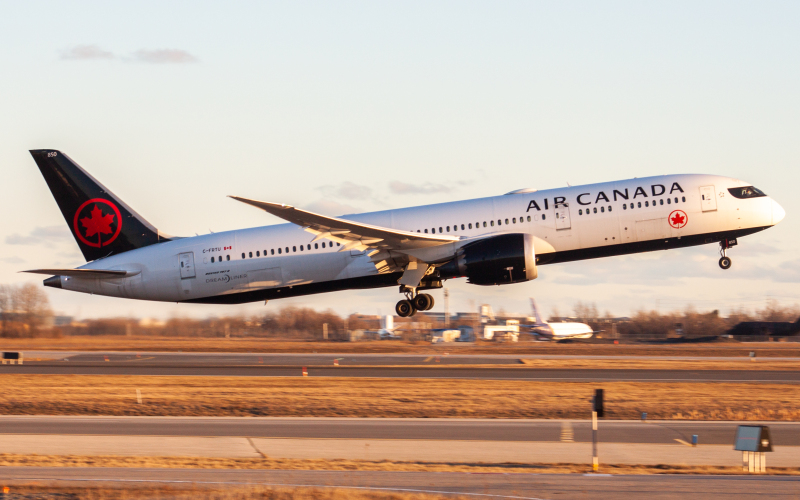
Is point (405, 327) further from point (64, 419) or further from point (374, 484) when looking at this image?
point (374, 484)

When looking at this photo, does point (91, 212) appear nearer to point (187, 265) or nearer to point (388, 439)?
point (187, 265)

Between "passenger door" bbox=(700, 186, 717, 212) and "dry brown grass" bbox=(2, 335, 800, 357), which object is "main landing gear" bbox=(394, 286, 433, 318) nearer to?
"passenger door" bbox=(700, 186, 717, 212)

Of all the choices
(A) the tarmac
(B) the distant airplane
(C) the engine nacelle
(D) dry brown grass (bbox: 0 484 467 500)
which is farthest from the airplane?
(B) the distant airplane

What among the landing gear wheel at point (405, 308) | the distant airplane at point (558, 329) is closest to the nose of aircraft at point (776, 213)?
the landing gear wheel at point (405, 308)

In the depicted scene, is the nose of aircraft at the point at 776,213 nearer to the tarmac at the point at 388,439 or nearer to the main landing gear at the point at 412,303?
the tarmac at the point at 388,439

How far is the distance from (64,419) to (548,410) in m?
17.0

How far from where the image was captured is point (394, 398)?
32.4 metres

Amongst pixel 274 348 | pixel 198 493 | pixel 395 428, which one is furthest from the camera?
pixel 274 348

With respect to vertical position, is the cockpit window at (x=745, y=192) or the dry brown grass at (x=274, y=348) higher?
the cockpit window at (x=745, y=192)

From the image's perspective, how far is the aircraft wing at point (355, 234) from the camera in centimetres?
3278

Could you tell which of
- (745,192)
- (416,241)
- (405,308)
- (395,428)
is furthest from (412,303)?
(745,192)

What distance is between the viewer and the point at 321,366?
46656 millimetres

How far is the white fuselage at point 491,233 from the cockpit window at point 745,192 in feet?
0.60

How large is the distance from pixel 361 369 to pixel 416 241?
11.7 m
